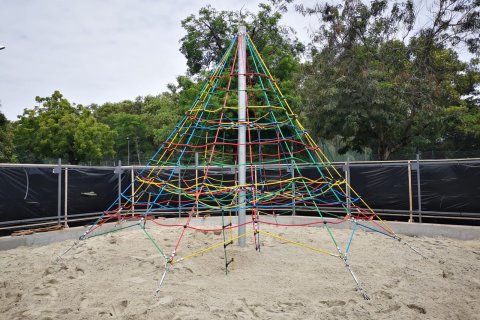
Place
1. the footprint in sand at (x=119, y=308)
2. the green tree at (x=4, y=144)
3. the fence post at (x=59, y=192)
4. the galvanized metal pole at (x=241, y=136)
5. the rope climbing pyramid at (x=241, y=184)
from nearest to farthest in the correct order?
1. the footprint in sand at (x=119, y=308)
2. the rope climbing pyramid at (x=241, y=184)
3. the galvanized metal pole at (x=241, y=136)
4. the fence post at (x=59, y=192)
5. the green tree at (x=4, y=144)

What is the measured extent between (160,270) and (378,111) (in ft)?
44.6

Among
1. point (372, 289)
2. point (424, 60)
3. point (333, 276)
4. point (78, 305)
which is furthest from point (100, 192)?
point (424, 60)

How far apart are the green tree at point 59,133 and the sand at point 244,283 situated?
91.5 feet

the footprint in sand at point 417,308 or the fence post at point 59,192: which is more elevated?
the fence post at point 59,192

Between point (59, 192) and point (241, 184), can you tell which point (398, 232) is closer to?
point (241, 184)

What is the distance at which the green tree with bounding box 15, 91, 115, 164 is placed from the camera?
32.5 m

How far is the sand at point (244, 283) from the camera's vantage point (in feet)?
12.9

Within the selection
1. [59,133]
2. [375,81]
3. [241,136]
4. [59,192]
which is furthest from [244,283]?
[59,133]

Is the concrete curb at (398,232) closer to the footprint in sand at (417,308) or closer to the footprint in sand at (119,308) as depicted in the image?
the footprint in sand at (119,308)

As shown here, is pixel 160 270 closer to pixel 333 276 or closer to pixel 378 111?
pixel 333 276

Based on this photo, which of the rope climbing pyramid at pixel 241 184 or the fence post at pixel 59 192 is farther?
the fence post at pixel 59 192

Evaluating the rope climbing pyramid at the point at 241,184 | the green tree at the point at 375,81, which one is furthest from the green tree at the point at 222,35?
the rope climbing pyramid at the point at 241,184

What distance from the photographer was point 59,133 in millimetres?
32500

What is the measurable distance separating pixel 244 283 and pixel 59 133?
3173cm
